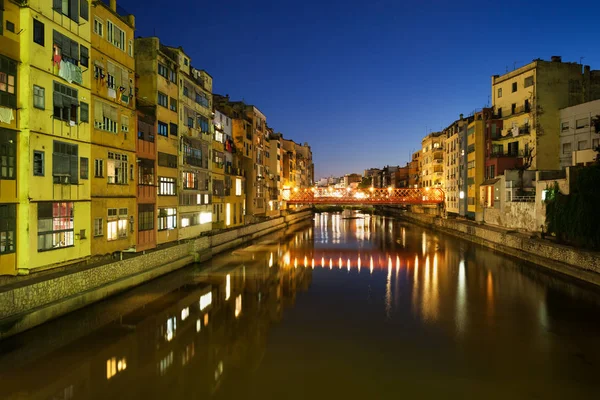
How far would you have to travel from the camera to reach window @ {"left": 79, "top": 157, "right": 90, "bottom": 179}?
21719mm

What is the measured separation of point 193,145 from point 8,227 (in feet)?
69.2

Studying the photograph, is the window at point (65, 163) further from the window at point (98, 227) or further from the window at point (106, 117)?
the window at point (98, 227)

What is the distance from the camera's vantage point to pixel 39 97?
18.9 metres

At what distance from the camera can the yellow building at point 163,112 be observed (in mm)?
30375

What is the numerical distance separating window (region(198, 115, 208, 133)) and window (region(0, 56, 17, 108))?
21267 mm

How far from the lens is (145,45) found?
30.3m

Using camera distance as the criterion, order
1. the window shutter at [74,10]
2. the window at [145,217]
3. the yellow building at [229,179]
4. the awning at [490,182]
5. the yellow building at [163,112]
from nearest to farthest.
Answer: the window shutter at [74,10] < the window at [145,217] < the yellow building at [163,112] < the yellow building at [229,179] < the awning at [490,182]

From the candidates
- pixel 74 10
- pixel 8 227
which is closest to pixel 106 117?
pixel 74 10

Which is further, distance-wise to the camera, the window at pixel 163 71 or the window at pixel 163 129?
the window at pixel 163 129

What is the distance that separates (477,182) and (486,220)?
7089 mm

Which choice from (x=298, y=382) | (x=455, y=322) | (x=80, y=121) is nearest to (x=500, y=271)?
(x=455, y=322)

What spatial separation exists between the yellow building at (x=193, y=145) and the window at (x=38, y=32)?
1218 cm

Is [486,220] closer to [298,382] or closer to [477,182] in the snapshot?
[477,182]

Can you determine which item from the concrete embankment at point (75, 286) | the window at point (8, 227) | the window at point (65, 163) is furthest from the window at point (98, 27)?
the concrete embankment at point (75, 286)
